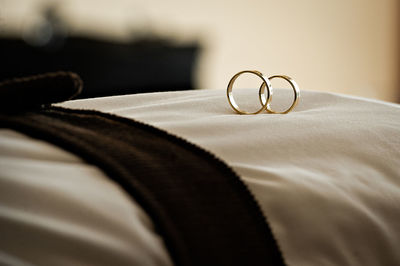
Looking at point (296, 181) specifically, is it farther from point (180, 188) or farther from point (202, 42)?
point (202, 42)

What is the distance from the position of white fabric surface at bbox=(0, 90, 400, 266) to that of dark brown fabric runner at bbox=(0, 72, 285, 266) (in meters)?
0.01

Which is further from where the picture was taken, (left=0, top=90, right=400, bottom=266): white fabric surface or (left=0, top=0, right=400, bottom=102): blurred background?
(left=0, top=0, right=400, bottom=102): blurred background

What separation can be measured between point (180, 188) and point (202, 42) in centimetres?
253

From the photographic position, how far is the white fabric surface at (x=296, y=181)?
450 millimetres

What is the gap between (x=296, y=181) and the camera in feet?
1.79

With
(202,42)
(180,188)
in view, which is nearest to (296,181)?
(180,188)

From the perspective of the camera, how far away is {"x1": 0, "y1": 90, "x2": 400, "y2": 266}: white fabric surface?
17.7 inches

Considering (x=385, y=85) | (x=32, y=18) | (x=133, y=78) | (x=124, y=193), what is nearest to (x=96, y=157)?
(x=124, y=193)

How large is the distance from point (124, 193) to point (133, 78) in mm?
1969

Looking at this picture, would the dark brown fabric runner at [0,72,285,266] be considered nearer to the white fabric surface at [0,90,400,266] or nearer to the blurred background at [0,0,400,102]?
the white fabric surface at [0,90,400,266]

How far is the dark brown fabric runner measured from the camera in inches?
18.0

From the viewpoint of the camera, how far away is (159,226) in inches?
17.7

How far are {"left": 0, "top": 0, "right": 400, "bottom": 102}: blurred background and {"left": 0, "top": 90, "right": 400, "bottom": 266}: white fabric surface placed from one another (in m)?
1.68

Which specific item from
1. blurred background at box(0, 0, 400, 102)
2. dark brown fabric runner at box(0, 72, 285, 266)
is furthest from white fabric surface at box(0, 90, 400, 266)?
blurred background at box(0, 0, 400, 102)
